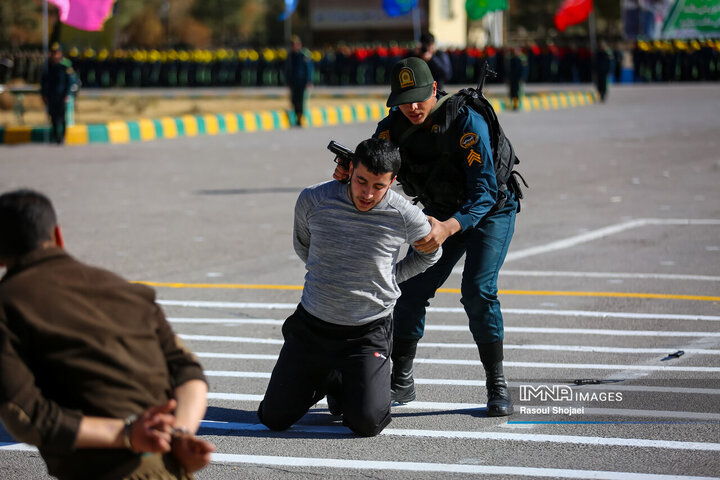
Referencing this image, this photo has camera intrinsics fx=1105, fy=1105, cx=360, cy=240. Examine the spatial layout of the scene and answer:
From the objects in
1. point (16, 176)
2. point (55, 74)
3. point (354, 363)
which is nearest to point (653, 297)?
point (354, 363)

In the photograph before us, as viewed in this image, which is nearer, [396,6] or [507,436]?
[507,436]

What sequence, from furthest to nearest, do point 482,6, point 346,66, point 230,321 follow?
point 346,66
point 482,6
point 230,321

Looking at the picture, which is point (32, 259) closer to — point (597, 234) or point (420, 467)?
point (420, 467)

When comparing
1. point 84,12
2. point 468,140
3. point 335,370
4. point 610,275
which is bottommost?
point 610,275

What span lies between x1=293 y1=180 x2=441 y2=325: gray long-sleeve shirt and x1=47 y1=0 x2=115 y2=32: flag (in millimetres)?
18453

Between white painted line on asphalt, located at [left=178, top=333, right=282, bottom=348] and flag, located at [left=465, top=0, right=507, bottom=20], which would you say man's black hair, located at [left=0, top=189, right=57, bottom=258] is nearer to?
white painted line on asphalt, located at [left=178, top=333, right=282, bottom=348]

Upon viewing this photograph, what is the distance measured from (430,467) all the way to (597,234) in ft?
21.8

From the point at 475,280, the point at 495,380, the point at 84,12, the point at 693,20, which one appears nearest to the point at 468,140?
the point at 475,280

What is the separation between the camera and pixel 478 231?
539 cm

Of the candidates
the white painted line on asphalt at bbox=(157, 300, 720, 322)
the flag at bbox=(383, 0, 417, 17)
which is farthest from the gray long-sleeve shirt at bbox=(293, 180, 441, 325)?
the flag at bbox=(383, 0, 417, 17)

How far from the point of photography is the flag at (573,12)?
128ft

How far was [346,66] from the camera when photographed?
46.3 m

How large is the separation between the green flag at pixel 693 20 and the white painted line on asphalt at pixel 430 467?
46372mm

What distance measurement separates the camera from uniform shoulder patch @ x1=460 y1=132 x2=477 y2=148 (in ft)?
17.1
